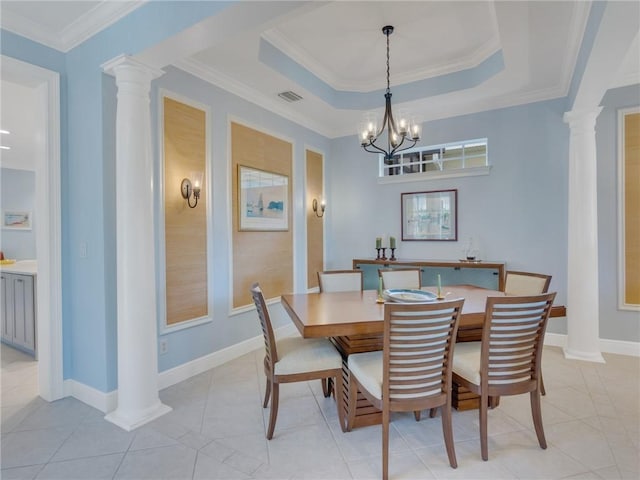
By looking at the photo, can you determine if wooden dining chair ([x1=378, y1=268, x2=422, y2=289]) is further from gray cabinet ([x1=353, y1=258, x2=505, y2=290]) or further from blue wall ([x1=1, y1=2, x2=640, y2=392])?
blue wall ([x1=1, y1=2, x2=640, y2=392])

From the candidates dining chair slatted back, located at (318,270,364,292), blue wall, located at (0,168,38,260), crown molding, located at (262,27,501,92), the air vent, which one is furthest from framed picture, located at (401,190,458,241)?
blue wall, located at (0,168,38,260)

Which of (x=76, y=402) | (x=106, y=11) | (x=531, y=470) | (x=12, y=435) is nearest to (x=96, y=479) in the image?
(x=12, y=435)

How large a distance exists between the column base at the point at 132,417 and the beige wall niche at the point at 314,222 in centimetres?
262

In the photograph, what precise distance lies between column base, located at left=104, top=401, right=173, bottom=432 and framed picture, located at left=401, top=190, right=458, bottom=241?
11.4 ft

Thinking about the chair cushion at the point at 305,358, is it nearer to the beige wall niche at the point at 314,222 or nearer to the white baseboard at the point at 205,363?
the white baseboard at the point at 205,363

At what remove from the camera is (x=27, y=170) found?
6.86 m

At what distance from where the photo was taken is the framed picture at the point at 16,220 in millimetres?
6588

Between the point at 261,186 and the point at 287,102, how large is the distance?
1053 millimetres

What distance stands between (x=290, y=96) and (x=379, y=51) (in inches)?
41.7

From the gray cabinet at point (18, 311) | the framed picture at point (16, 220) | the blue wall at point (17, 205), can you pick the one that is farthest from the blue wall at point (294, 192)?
the framed picture at point (16, 220)

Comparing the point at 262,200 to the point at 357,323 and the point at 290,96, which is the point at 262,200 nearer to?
the point at 290,96

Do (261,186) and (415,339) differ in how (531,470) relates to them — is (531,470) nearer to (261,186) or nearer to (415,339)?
(415,339)

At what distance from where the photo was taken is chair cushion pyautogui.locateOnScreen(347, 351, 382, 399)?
1.91 meters

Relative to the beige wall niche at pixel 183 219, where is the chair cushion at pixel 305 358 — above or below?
below
